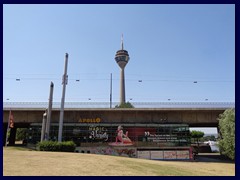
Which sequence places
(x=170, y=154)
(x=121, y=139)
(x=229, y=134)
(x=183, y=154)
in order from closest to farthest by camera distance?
(x=229, y=134)
(x=170, y=154)
(x=183, y=154)
(x=121, y=139)

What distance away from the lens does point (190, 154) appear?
142ft

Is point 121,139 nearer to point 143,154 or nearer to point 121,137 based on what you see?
point 121,137

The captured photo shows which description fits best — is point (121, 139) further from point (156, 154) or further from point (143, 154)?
point (156, 154)

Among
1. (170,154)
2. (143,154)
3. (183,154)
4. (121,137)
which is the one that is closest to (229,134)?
(183,154)

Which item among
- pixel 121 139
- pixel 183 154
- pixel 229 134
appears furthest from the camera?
pixel 121 139

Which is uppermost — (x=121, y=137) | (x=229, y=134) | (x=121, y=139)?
(x=229, y=134)

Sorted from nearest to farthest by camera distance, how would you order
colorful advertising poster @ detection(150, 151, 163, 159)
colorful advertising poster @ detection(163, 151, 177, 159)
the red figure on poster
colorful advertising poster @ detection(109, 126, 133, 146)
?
colorful advertising poster @ detection(163, 151, 177, 159) < colorful advertising poster @ detection(150, 151, 163, 159) < colorful advertising poster @ detection(109, 126, 133, 146) < the red figure on poster

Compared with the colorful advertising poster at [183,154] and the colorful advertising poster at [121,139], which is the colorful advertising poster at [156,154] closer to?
the colorful advertising poster at [183,154]

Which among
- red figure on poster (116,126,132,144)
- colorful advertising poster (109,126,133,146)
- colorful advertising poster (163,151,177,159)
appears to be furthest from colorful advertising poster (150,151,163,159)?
red figure on poster (116,126,132,144)

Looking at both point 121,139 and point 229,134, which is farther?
point 121,139

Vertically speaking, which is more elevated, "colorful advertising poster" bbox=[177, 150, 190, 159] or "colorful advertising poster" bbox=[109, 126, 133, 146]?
"colorful advertising poster" bbox=[109, 126, 133, 146]

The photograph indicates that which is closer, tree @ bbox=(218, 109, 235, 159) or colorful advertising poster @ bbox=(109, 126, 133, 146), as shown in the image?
tree @ bbox=(218, 109, 235, 159)

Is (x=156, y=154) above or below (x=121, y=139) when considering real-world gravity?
below

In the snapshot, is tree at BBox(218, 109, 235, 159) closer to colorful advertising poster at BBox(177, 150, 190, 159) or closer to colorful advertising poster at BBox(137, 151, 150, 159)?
colorful advertising poster at BBox(177, 150, 190, 159)
